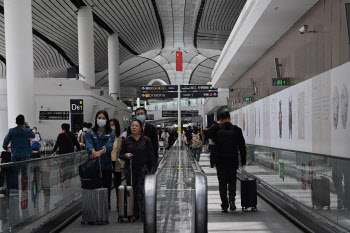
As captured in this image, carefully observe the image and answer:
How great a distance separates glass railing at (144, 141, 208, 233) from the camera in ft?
14.5

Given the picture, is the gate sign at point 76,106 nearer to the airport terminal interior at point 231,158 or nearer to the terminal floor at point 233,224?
the airport terminal interior at point 231,158

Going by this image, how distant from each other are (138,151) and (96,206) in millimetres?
1056

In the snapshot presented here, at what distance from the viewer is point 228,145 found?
9.09 metres

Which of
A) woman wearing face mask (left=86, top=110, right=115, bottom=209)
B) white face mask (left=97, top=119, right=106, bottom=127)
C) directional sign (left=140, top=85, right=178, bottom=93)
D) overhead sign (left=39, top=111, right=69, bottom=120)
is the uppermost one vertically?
directional sign (left=140, top=85, right=178, bottom=93)

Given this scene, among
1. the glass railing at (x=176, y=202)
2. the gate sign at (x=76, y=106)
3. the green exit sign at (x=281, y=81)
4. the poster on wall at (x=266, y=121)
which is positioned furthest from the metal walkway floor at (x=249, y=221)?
the gate sign at (x=76, y=106)

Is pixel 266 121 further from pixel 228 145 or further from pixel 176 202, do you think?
pixel 176 202

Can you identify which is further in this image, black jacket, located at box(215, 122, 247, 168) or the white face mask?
black jacket, located at box(215, 122, 247, 168)

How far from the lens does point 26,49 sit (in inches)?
832

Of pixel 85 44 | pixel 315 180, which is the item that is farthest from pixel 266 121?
pixel 85 44

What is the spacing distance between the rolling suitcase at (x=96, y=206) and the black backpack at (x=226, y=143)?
228cm

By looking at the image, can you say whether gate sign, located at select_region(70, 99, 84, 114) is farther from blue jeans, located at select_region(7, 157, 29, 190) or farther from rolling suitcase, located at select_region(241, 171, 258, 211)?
blue jeans, located at select_region(7, 157, 29, 190)

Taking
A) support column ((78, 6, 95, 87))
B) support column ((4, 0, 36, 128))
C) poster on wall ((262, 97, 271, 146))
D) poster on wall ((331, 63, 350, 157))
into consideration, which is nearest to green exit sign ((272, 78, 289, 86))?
poster on wall ((262, 97, 271, 146))

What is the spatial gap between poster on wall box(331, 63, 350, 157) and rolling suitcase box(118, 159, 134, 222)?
384cm

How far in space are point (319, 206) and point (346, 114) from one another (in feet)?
8.61
